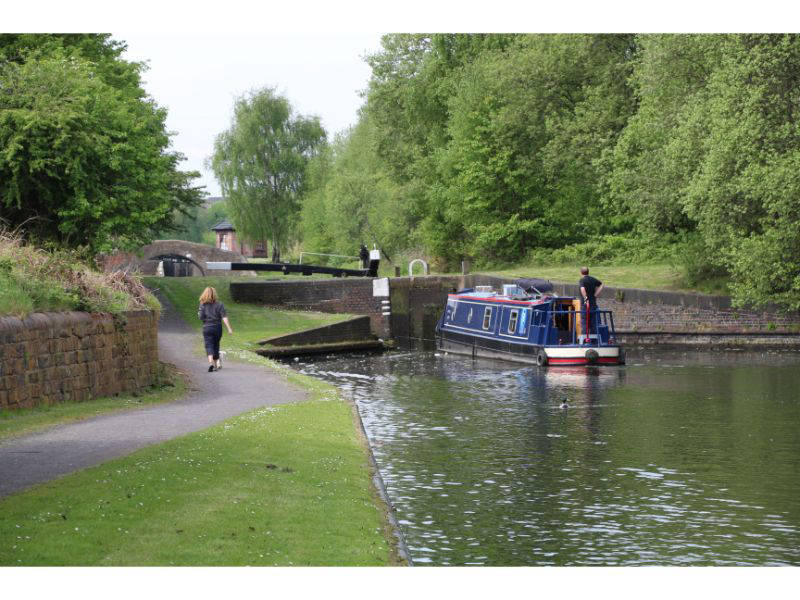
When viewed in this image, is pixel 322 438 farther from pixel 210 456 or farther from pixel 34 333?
pixel 34 333

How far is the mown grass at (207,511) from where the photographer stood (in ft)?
25.9

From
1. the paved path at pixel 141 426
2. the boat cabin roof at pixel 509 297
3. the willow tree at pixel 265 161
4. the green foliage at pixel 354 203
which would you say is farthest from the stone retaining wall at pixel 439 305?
the willow tree at pixel 265 161

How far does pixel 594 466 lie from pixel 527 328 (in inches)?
735

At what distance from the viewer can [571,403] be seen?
2150 cm

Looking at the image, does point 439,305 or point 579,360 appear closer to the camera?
point 579,360

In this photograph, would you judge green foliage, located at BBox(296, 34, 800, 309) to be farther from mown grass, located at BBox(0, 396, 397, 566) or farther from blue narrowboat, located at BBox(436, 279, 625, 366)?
mown grass, located at BBox(0, 396, 397, 566)

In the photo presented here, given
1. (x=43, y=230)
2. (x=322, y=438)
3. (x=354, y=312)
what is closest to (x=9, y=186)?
(x=43, y=230)


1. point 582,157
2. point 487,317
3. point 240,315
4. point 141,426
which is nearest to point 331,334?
point 240,315

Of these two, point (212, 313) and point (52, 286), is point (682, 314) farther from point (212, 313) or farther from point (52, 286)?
point (52, 286)

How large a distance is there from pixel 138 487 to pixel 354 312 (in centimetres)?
3559

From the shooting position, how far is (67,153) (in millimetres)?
31031

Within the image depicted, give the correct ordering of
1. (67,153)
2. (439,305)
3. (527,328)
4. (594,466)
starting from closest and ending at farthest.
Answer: (594,466)
(67,153)
(527,328)
(439,305)

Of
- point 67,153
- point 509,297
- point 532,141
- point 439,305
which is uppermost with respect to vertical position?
point 532,141

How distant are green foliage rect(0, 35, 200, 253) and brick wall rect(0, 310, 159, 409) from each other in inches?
513
